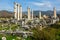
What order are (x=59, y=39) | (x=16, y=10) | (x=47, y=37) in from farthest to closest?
(x=16, y=10) < (x=59, y=39) < (x=47, y=37)

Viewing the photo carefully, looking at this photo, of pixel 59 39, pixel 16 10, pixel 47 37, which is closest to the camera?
pixel 47 37

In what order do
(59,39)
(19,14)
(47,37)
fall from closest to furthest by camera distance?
1. (47,37)
2. (59,39)
3. (19,14)

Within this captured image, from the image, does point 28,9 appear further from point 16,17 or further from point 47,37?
point 47,37

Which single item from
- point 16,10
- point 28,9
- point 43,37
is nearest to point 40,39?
point 43,37

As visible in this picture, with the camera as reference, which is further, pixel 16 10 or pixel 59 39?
pixel 16 10

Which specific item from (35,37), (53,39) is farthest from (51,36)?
(35,37)

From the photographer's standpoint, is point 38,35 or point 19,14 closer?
point 38,35

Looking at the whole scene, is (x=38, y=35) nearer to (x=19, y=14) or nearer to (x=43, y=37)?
(x=43, y=37)

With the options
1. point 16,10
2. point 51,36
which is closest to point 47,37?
point 51,36

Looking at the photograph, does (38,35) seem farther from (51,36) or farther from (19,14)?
(19,14)
